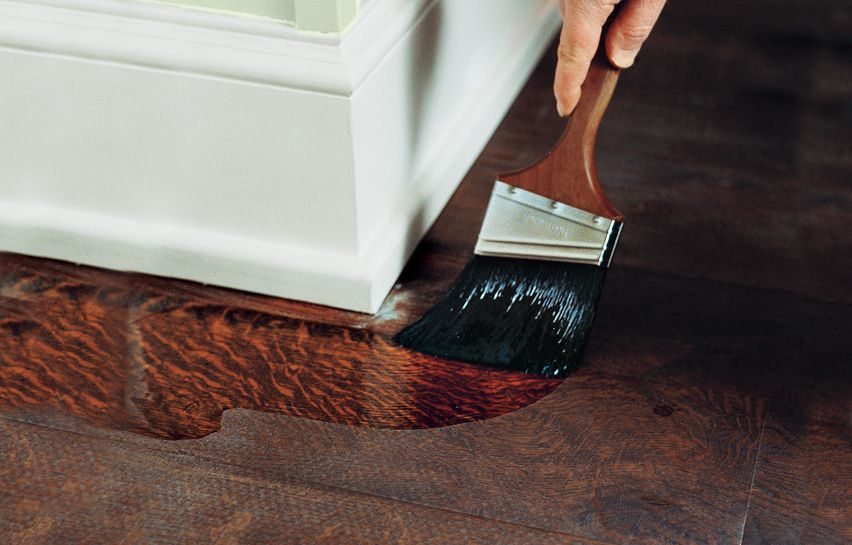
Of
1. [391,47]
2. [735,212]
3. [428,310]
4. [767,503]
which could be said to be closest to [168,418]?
[428,310]

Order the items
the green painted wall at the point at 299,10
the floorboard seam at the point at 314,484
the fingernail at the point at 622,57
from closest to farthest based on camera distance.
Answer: the floorboard seam at the point at 314,484
the green painted wall at the point at 299,10
the fingernail at the point at 622,57

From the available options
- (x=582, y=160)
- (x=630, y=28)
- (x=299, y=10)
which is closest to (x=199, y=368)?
(x=299, y=10)

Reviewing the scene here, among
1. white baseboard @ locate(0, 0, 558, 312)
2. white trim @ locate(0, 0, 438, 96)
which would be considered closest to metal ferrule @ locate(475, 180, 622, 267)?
white baseboard @ locate(0, 0, 558, 312)

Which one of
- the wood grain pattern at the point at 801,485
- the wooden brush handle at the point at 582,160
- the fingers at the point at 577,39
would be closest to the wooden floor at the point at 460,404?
the wood grain pattern at the point at 801,485

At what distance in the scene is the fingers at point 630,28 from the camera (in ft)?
3.43

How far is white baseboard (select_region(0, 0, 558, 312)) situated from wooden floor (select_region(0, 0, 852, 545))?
0.16ft

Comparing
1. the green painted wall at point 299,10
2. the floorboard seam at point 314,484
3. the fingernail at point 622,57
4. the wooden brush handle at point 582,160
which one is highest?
the green painted wall at point 299,10

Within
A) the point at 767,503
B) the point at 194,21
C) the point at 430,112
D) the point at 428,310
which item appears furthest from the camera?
the point at 430,112

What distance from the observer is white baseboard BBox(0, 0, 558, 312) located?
1.01m

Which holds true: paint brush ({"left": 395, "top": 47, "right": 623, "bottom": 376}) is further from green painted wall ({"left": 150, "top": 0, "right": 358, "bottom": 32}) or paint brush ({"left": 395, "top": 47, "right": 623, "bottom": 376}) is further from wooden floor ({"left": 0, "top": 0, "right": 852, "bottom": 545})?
green painted wall ({"left": 150, "top": 0, "right": 358, "bottom": 32})

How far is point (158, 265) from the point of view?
3.80ft

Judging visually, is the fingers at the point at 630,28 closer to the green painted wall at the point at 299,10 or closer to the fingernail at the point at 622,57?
the fingernail at the point at 622,57

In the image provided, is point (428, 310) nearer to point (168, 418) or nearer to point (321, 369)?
point (321, 369)

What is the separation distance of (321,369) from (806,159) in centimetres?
80
